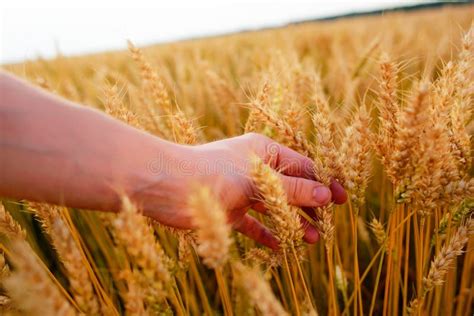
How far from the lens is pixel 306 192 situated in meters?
0.89

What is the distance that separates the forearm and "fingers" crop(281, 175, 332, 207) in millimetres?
343

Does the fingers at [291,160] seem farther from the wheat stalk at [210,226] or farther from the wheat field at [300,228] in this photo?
the wheat stalk at [210,226]

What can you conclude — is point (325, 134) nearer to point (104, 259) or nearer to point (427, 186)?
point (427, 186)

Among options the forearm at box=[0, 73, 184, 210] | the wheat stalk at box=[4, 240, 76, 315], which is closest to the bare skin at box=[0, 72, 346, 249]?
the forearm at box=[0, 73, 184, 210]

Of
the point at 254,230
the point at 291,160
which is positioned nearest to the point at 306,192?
the point at 291,160

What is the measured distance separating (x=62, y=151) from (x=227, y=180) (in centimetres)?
36

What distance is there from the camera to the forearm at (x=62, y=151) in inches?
24.3

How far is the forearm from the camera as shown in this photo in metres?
0.62

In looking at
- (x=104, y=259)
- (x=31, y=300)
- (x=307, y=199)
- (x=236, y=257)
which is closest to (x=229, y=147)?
(x=307, y=199)

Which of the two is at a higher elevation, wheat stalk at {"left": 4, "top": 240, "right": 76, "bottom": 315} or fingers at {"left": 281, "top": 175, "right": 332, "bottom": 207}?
fingers at {"left": 281, "top": 175, "right": 332, "bottom": 207}

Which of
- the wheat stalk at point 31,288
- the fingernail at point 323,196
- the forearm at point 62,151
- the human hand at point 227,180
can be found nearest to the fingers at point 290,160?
the human hand at point 227,180

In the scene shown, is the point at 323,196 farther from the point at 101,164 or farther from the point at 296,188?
the point at 101,164

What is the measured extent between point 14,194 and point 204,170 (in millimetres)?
363

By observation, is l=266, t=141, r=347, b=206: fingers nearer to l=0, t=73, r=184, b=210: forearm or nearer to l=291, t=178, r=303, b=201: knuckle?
l=291, t=178, r=303, b=201: knuckle
